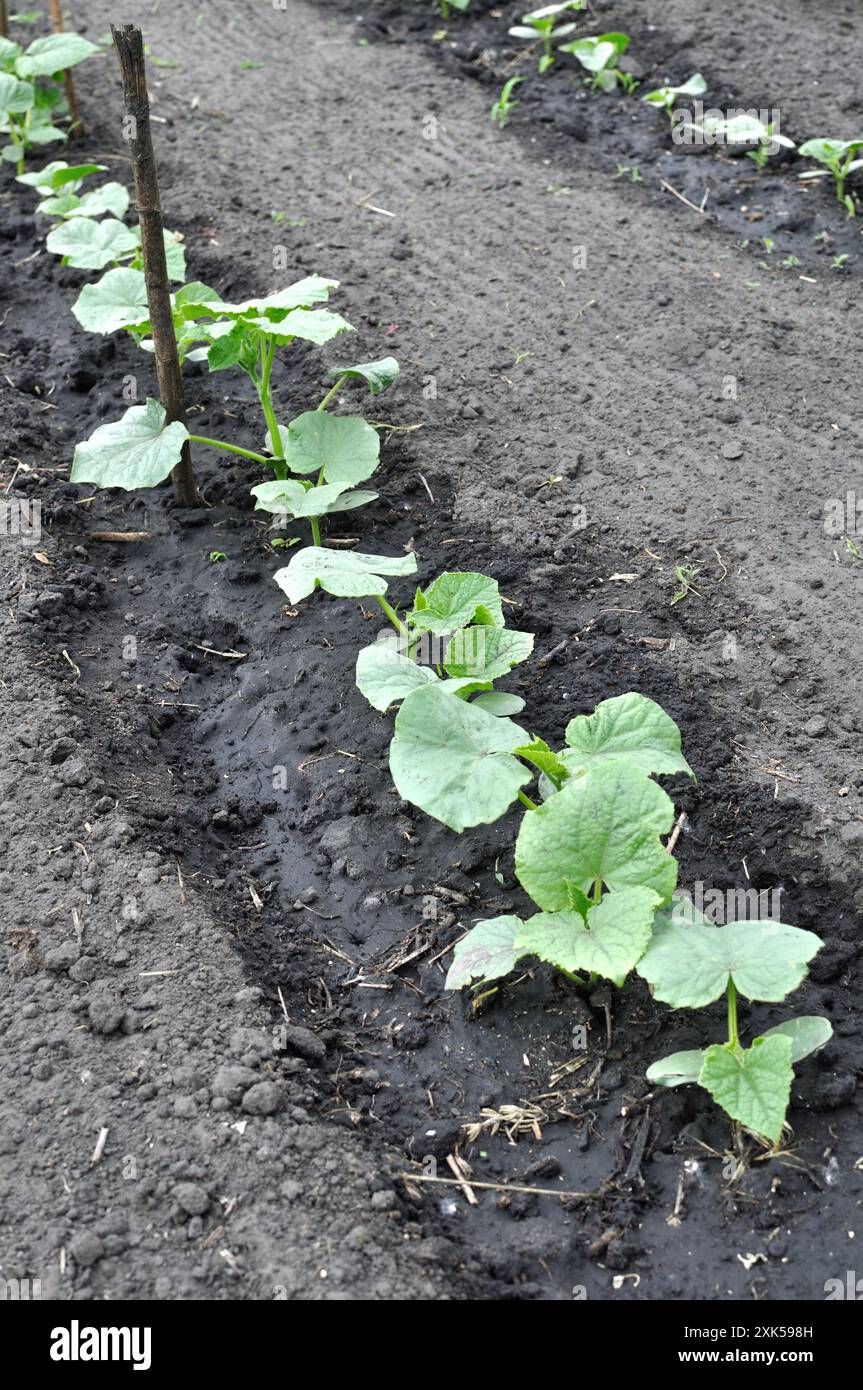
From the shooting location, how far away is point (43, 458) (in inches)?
157

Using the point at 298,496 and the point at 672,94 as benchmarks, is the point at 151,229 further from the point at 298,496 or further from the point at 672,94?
the point at 672,94

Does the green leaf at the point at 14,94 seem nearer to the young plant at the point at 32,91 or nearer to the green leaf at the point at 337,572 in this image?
the young plant at the point at 32,91

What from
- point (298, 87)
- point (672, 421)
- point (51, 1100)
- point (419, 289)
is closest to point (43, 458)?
point (419, 289)

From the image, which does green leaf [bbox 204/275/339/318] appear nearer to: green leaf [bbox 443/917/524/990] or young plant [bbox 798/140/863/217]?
green leaf [bbox 443/917/524/990]

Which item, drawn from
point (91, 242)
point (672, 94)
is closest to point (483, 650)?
point (91, 242)

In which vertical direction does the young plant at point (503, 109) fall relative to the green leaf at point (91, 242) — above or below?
above

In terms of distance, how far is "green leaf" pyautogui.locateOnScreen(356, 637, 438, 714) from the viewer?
261 centimetres

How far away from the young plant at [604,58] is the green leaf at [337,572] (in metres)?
3.68

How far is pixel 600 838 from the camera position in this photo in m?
2.33

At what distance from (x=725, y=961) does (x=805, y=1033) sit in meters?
0.21

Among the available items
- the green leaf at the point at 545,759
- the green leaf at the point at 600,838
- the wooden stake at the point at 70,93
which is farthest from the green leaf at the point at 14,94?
the green leaf at the point at 600,838

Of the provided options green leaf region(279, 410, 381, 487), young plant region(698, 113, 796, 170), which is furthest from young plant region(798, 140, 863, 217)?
green leaf region(279, 410, 381, 487)

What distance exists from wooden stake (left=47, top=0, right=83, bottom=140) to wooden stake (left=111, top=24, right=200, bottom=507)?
7.64 feet

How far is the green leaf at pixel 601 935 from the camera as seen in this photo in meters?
2.20
